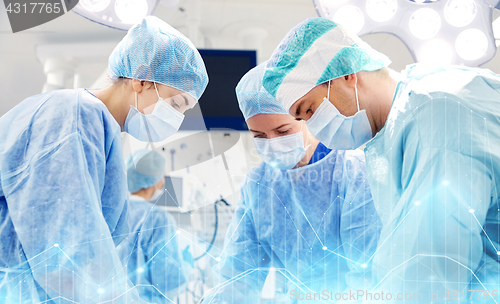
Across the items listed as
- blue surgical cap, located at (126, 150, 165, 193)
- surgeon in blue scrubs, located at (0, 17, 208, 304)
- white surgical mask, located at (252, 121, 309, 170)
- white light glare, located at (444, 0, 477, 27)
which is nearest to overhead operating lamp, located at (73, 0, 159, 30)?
surgeon in blue scrubs, located at (0, 17, 208, 304)

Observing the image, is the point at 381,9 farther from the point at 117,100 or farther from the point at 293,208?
the point at 117,100

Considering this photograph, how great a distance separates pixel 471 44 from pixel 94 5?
1586 mm

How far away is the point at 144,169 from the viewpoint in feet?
6.72

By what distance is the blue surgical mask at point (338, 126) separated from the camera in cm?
126

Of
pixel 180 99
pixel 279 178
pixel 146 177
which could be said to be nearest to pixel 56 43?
pixel 146 177

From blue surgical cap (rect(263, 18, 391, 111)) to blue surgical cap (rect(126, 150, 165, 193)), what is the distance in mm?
777

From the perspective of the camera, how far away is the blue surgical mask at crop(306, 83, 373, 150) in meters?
1.26

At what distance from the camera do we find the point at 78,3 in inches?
56.6

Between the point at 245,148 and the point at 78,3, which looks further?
the point at 245,148

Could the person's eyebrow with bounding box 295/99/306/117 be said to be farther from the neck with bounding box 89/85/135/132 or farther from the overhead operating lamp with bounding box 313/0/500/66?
the neck with bounding box 89/85/135/132

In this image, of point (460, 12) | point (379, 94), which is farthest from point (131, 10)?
point (460, 12)

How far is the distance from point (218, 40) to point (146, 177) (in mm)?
1040

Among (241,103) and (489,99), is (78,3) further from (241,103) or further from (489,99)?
(489,99)

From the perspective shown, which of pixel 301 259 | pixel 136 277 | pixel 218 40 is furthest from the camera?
pixel 218 40
